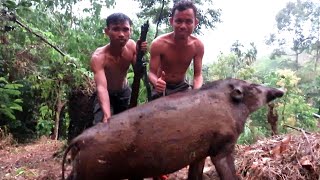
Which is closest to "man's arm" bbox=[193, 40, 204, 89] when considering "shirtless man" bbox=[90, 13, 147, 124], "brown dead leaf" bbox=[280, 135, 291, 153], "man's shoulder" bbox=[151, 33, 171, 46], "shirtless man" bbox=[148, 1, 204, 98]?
"shirtless man" bbox=[148, 1, 204, 98]

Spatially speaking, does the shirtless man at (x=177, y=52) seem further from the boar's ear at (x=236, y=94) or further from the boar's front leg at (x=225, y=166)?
the boar's front leg at (x=225, y=166)

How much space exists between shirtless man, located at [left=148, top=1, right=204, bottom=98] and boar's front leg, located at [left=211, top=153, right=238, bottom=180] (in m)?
0.84

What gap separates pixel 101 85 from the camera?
3738mm

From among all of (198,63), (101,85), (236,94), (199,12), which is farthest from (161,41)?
(199,12)

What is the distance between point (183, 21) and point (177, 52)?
416mm

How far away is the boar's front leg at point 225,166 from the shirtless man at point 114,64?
1.00 metres

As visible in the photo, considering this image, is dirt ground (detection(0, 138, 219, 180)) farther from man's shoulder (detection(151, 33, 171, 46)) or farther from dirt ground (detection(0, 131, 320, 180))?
man's shoulder (detection(151, 33, 171, 46))

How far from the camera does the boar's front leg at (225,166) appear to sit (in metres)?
3.01

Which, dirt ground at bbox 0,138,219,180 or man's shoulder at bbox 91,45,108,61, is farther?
dirt ground at bbox 0,138,219,180

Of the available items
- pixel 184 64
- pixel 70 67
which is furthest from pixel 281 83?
pixel 184 64

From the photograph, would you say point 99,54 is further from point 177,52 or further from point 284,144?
point 284,144

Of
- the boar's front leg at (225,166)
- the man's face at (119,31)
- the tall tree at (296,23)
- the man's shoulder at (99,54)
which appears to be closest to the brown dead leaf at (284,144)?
the boar's front leg at (225,166)

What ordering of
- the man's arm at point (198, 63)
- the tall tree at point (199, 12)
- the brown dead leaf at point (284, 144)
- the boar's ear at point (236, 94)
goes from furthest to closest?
the tall tree at point (199, 12) < the man's arm at point (198, 63) < the brown dead leaf at point (284, 144) < the boar's ear at point (236, 94)

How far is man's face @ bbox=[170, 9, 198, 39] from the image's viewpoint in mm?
3604
